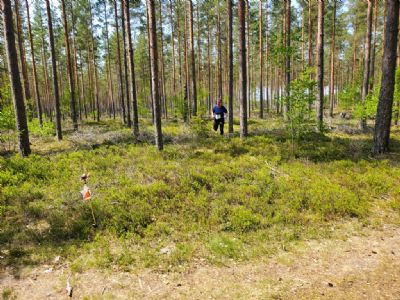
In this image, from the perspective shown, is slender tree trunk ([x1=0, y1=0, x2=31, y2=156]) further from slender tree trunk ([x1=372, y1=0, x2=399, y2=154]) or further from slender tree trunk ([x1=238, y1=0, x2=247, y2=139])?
slender tree trunk ([x1=372, y1=0, x2=399, y2=154])

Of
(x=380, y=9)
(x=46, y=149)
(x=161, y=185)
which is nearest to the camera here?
(x=161, y=185)

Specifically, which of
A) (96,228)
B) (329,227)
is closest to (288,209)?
(329,227)

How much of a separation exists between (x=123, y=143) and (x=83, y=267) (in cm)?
825

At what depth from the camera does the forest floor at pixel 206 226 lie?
4.09 metres

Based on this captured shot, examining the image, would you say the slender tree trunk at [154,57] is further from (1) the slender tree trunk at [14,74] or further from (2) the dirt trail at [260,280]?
(2) the dirt trail at [260,280]

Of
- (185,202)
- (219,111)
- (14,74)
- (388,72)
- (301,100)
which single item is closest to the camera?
(185,202)

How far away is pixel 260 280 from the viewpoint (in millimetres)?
4098

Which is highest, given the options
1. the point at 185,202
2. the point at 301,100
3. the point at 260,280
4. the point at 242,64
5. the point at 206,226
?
the point at 242,64

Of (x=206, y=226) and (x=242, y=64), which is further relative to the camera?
(x=242, y=64)

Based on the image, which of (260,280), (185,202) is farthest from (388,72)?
(260,280)

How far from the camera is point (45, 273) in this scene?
4.53 meters

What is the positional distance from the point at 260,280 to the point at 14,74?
11.7m

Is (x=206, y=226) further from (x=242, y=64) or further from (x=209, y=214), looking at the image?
(x=242, y=64)

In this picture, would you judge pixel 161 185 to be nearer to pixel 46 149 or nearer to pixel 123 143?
pixel 123 143
